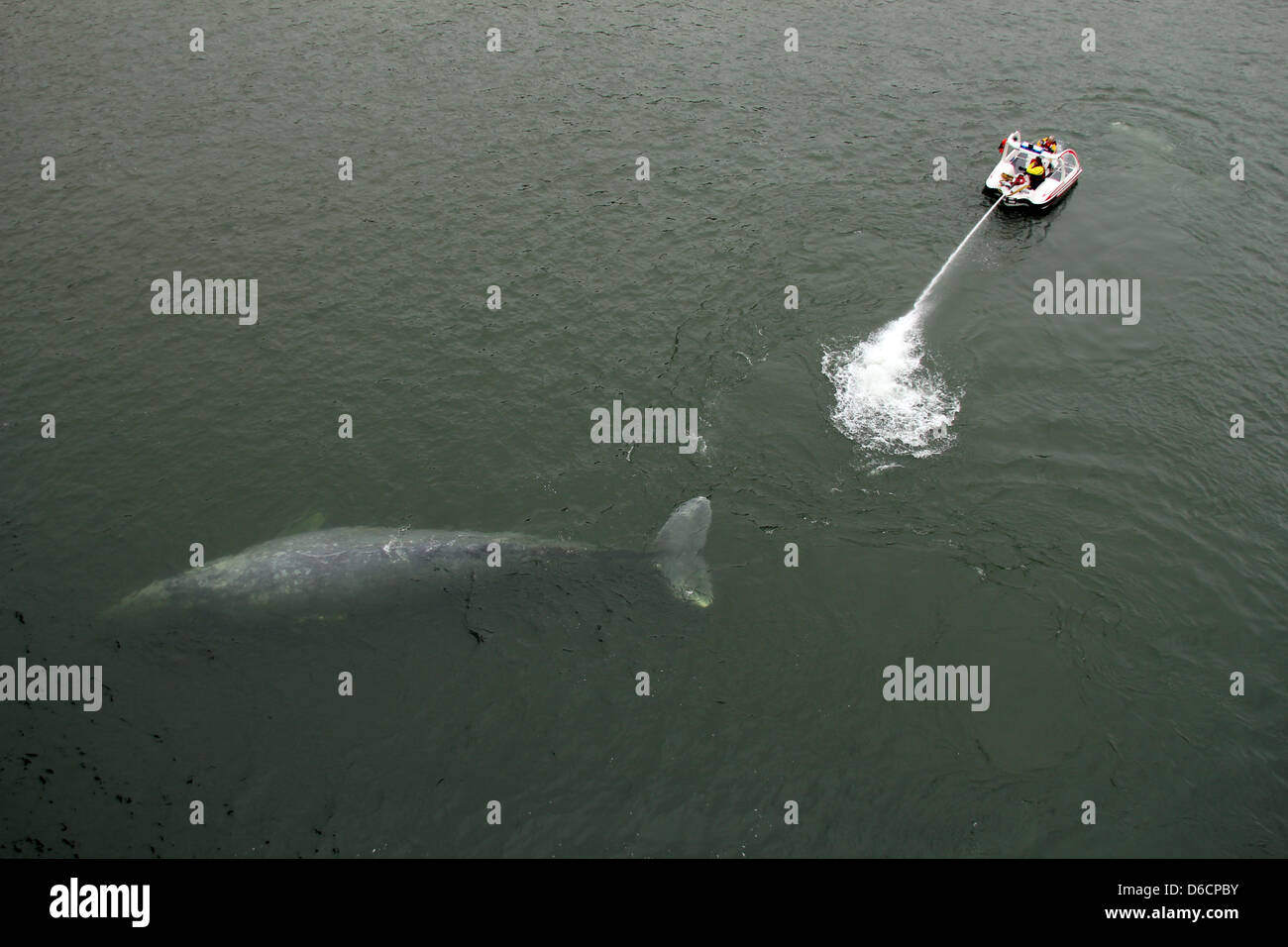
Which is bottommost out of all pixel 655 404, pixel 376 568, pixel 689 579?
pixel 689 579

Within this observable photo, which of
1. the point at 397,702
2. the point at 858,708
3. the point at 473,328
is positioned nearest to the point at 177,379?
the point at 473,328

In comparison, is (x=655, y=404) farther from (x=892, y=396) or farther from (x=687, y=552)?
(x=892, y=396)

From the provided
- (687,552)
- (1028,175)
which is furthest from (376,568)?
(1028,175)

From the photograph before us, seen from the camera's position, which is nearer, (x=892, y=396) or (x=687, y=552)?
(x=687, y=552)

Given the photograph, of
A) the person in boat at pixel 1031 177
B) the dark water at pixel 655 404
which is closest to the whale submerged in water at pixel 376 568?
the dark water at pixel 655 404

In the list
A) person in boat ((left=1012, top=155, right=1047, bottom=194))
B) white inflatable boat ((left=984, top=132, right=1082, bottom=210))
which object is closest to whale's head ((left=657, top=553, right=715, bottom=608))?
white inflatable boat ((left=984, top=132, right=1082, bottom=210))
